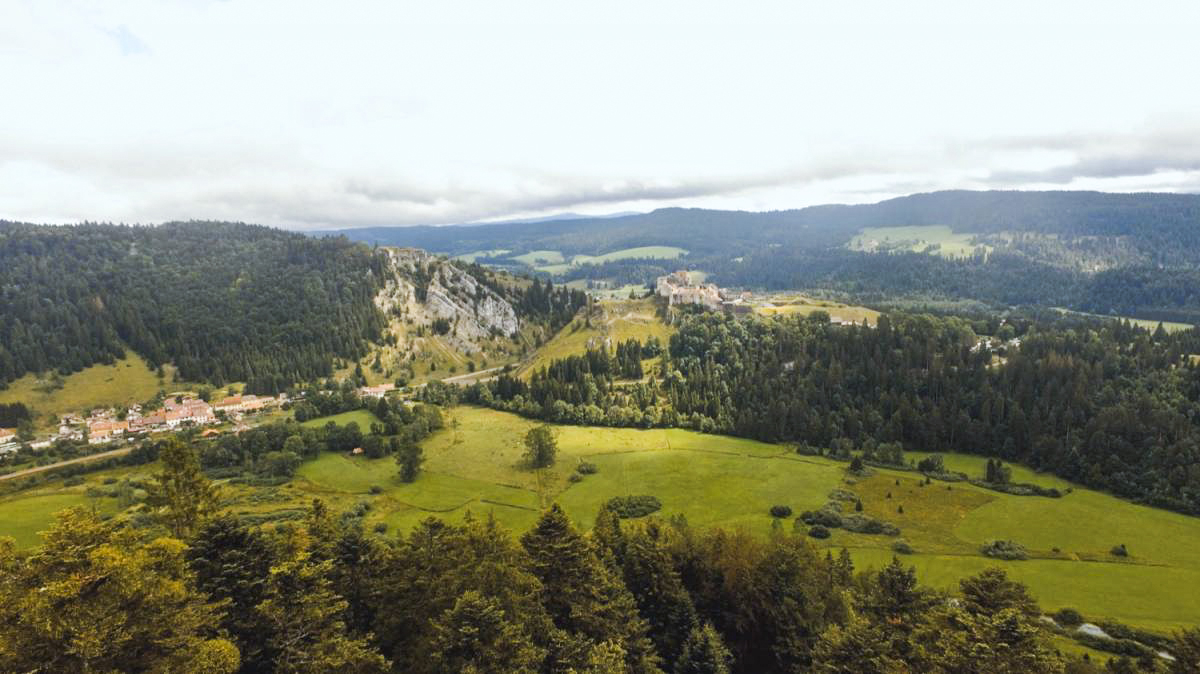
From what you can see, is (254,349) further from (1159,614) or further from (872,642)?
(1159,614)

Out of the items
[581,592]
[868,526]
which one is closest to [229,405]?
[581,592]

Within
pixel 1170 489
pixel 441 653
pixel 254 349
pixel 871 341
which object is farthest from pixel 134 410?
pixel 1170 489

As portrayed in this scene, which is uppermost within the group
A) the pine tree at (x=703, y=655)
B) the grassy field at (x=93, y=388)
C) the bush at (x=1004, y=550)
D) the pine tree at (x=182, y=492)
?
the pine tree at (x=182, y=492)

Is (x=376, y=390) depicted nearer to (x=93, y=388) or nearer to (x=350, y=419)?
(x=350, y=419)

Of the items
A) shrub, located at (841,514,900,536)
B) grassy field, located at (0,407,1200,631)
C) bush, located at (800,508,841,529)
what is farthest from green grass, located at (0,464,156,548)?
shrub, located at (841,514,900,536)

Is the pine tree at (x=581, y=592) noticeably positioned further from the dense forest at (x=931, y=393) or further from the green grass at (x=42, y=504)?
the dense forest at (x=931, y=393)

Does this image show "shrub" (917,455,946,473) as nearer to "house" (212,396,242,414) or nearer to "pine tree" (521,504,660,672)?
"pine tree" (521,504,660,672)

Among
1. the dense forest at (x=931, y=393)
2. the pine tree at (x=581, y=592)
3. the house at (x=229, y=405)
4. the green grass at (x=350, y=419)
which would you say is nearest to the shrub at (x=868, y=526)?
the dense forest at (x=931, y=393)
